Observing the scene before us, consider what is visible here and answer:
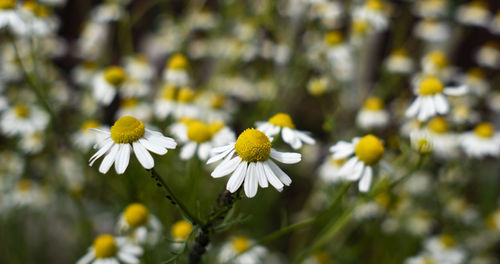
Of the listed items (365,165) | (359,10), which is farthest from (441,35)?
(365,165)

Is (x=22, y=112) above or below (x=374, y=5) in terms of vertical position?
above

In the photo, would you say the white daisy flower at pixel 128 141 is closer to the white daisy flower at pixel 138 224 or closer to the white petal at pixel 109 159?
the white petal at pixel 109 159

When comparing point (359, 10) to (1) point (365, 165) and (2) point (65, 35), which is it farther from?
(2) point (65, 35)

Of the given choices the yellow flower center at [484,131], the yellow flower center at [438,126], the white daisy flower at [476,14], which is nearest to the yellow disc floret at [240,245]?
the yellow flower center at [438,126]

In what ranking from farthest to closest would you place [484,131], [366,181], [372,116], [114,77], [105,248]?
[372,116] < [484,131] < [114,77] < [105,248] < [366,181]

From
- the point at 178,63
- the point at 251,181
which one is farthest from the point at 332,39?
the point at 251,181

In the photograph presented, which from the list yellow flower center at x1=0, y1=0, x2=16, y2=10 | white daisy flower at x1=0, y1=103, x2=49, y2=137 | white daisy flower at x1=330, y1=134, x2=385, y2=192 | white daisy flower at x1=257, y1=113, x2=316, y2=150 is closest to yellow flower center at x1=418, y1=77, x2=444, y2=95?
white daisy flower at x1=330, y1=134, x2=385, y2=192

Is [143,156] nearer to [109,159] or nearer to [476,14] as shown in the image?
[109,159]
